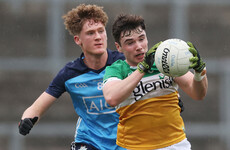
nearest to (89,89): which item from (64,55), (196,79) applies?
(196,79)

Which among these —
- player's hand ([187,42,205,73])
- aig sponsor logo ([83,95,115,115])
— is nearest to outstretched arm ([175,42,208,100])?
player's hand ([187,42,205,73])

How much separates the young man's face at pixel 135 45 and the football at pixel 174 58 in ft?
1.41

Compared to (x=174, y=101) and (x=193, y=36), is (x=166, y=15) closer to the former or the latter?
(x=193, y=36)

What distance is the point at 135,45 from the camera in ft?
15.5

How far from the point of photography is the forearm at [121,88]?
4.33m

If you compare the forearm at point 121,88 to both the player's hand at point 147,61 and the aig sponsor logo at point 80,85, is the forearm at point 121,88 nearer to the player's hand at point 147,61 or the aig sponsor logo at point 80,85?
the player's hand at point 147,61

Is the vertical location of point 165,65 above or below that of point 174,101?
above

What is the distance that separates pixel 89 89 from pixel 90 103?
177 millimetres

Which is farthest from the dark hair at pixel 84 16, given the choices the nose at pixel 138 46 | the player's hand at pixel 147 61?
the player's hand at pixel 147 61

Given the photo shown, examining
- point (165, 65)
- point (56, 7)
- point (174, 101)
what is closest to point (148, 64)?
point (165, 65)

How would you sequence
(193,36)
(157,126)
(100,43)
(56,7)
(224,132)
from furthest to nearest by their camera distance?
(193,36) < (56,7) < (224,132) < (100,43) < (157,126)

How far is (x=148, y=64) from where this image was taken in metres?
4.32

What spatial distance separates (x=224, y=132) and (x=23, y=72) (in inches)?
230

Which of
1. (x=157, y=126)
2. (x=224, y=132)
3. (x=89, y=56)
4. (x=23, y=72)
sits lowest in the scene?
(x=224, y=132)
